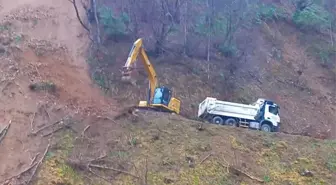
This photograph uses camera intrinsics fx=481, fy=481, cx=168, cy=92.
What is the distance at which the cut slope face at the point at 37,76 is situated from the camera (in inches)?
636

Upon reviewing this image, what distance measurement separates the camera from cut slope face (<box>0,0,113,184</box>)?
16.1 m

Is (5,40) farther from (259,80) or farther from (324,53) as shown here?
(324,53)

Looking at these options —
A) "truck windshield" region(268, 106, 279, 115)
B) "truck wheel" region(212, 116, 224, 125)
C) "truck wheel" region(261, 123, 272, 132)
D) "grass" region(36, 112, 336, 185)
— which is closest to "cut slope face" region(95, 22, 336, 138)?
"truck wheel" region(212, 116, 224, 125)

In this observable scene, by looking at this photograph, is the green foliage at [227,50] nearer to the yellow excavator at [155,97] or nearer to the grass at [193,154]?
the yellow excavator at [155,97]

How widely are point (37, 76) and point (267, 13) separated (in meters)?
15.5

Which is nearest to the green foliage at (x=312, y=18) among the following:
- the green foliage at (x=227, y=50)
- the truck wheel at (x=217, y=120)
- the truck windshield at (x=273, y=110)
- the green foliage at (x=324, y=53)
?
the green foliage at (x=324, y=53)

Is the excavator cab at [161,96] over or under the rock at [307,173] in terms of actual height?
over

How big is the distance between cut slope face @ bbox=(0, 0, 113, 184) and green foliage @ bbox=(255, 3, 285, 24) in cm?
1083

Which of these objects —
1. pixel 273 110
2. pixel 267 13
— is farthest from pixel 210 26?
pixel 273 110

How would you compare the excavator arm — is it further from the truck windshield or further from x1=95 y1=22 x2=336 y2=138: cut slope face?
the truck windshield

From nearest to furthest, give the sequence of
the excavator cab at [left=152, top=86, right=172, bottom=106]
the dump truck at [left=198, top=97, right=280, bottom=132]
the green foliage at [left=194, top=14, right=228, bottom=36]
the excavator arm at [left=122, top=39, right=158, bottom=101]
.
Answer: the excavator arm at [left=122, top=39, right=158, bottom=101] < the excavator cab at [left=152, top=86, right=172, bottom=106] < the dump truck at [left=198, top=97, right=280, bottom=132] < the green foliage at [left=194, top=14, right=228, bottom=36]

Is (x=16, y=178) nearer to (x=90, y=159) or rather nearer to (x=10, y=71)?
(x=90, y=159)

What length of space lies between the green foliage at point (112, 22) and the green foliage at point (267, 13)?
8809 mm

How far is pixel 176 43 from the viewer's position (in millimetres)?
24312
